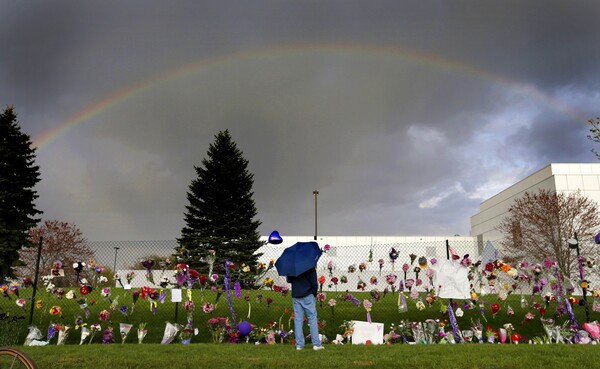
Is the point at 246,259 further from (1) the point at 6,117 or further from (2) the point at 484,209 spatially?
(2) the point at 484,209

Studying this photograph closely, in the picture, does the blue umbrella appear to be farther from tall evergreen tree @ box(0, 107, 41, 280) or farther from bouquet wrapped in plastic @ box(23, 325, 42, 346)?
tall evergreen tree @ box(0, 107, 41, 280)

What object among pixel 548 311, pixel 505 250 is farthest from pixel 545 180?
pixel 548 311

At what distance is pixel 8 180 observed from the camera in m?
25.7

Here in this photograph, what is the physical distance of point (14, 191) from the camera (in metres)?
26.2

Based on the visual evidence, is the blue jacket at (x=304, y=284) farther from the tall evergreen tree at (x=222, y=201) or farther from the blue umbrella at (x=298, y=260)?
the tall evergreen tree at (x=222, y=201)

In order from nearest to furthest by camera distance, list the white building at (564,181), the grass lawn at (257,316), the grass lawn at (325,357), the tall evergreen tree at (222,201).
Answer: the grass lawn at (325,357) < the grass lawn at (257,316) < the tall evergreen tree at (222,201) < the white building at (564,181)

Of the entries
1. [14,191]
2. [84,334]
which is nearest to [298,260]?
[84,334]

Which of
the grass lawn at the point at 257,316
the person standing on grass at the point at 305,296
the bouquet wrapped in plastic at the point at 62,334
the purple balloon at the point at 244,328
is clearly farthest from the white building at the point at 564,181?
the bouquet wrapped in plastic at the point at 62,334

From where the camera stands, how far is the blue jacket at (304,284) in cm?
733

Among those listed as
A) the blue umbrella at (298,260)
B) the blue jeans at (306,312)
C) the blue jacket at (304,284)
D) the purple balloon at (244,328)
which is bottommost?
the purple balloon at (244,328)

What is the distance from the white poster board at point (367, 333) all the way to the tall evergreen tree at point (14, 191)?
71.1ft

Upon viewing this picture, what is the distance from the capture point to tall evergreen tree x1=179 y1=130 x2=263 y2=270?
3112cm

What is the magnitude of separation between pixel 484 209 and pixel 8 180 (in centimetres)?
4753

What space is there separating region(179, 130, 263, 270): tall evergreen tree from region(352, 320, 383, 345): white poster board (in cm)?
2130
